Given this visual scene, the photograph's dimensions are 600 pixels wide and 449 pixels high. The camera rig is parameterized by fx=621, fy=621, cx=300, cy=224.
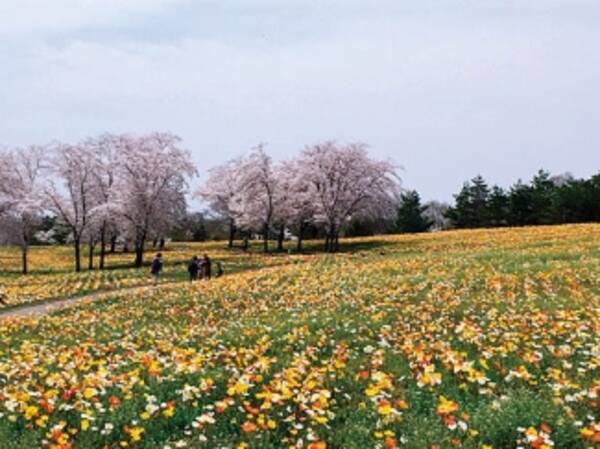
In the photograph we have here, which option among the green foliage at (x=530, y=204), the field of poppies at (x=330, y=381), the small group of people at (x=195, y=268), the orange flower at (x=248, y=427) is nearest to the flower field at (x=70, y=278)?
the small group of people at (x=195, y=268)

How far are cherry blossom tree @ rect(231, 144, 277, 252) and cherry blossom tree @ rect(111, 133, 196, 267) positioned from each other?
12.8m

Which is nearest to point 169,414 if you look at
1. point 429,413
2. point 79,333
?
point 429,413

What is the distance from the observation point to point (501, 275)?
2202cm

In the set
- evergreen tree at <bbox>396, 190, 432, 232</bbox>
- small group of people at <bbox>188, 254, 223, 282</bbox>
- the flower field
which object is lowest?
the flower field

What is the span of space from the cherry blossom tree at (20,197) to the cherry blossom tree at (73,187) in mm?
1715

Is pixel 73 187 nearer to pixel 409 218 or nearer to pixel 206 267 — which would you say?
pixel 206 267

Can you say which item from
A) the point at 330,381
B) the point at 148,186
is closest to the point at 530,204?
the point at 148,186

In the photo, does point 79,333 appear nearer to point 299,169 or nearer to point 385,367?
point 385,367

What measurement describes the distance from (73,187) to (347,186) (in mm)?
27997

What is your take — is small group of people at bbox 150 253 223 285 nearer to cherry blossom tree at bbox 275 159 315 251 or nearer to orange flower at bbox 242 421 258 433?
orange flower at bbox 242 421 258 433

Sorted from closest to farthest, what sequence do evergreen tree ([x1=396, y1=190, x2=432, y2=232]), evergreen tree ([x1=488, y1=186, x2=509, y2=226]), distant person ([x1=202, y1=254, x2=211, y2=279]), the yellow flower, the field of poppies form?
the field of poppies → the yellow flower → distant person ([x1=202, y1=254, x2=211, y2=279]) → evergreen tree ([x1=488, y1=186, x2=509, y2=226]) → evergreen tree ([x1=396, y1=190, x2=432, y2=232])

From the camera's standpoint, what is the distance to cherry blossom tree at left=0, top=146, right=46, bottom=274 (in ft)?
190

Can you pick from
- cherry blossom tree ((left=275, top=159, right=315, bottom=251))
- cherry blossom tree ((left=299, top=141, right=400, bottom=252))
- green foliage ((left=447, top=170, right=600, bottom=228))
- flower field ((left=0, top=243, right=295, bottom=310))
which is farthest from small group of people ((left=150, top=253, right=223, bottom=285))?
green foliage ((left=447, top=170, right=600, bottom=228))

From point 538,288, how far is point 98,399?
47.2ft
